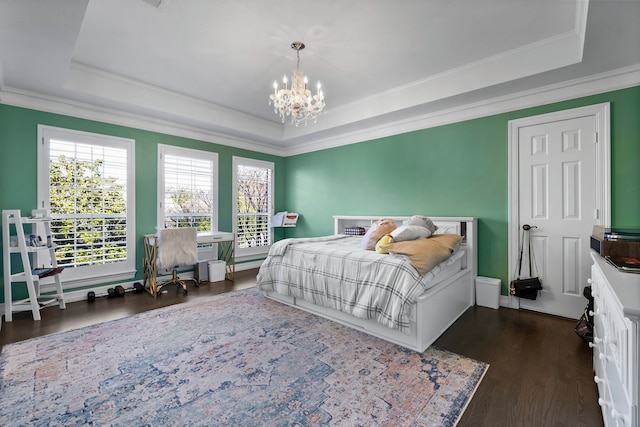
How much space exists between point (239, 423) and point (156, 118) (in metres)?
4.28

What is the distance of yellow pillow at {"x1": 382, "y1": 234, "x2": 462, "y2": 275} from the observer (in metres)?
2.48

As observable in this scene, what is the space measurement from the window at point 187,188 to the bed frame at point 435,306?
208 cm

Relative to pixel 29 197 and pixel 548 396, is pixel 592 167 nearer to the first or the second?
pixel 548 396

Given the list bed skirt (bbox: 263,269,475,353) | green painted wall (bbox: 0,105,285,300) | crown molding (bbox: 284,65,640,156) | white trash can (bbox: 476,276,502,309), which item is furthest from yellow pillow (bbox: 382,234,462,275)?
green painted wall (bbox: 0,105,285,300)

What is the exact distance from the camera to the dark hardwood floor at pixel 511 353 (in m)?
1.66

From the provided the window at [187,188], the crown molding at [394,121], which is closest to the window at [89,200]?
the crown molding at [394,121]

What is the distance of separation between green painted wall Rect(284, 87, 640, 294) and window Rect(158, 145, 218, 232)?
2002mm

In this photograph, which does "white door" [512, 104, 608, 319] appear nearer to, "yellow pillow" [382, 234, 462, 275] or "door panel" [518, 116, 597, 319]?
"door panel" [518, 116, 597, 319]

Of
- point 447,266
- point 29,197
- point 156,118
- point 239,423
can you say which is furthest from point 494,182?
point 29,197

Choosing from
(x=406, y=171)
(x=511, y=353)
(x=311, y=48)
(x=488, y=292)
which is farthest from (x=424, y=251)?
(x=311, y=48)

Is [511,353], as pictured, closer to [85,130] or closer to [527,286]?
[527,286]

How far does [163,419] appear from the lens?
1605 mm

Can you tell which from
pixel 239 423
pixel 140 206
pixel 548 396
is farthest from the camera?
pixel 140 206

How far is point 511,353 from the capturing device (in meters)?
2.35
